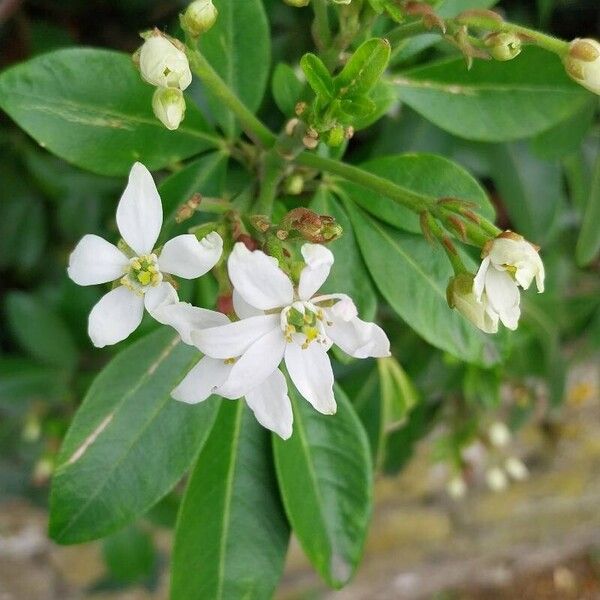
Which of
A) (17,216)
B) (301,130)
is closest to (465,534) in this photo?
(17,216)

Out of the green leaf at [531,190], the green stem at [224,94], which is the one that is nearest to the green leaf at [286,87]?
the green stem at [224,94]

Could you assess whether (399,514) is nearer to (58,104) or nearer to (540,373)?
(540,373)

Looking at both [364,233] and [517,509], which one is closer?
[364,233]

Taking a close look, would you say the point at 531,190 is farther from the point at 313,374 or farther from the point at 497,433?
the point at 313,374

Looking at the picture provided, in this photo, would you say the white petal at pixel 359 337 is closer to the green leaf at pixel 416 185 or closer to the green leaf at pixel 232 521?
the green leaf at pixel 416 185

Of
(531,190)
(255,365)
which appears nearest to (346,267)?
(255,365)

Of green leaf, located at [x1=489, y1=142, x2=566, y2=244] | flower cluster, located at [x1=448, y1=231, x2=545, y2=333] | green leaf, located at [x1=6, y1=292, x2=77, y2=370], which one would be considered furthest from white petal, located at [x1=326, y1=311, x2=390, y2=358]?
green leaf, located at [x1=6, y1=292, x2=77, y2=370]
